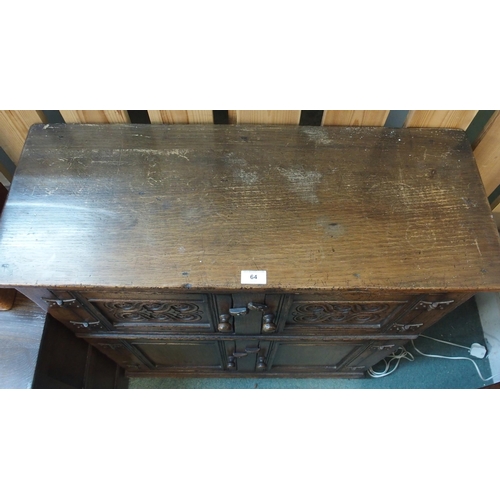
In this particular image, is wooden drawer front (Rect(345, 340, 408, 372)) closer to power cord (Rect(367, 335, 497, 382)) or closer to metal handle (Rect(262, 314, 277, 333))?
power cord (Rect(367, 335, 497, 382))

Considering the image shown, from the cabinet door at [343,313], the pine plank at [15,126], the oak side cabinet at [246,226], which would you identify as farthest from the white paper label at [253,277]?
the pine plank at [15,126]

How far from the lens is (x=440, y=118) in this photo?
825 millimetres

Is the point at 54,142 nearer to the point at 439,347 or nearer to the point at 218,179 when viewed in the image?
the point at 218,179

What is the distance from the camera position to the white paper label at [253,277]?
2.22 ft

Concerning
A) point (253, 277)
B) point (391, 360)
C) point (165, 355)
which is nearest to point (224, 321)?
point (253, 277)

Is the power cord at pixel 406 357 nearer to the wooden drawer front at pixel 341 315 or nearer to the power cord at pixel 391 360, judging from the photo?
the power cord at pixel 391 360

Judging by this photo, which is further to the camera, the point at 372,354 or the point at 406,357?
the point at 406,357

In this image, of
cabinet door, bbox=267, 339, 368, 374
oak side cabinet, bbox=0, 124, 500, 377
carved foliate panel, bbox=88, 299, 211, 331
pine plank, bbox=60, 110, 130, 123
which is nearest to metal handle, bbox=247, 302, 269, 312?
oak side cabinet, bbox=0, 124, 500, 377

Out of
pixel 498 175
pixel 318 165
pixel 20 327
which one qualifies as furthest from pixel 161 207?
pixel 498 175

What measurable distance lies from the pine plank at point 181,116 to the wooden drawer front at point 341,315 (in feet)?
1.52

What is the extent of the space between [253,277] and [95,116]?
20.9 inches

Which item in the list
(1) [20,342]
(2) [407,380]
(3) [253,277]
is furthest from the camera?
(2) [407,380]

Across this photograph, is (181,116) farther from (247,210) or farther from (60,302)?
(60,302)

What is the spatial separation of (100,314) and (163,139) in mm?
439
